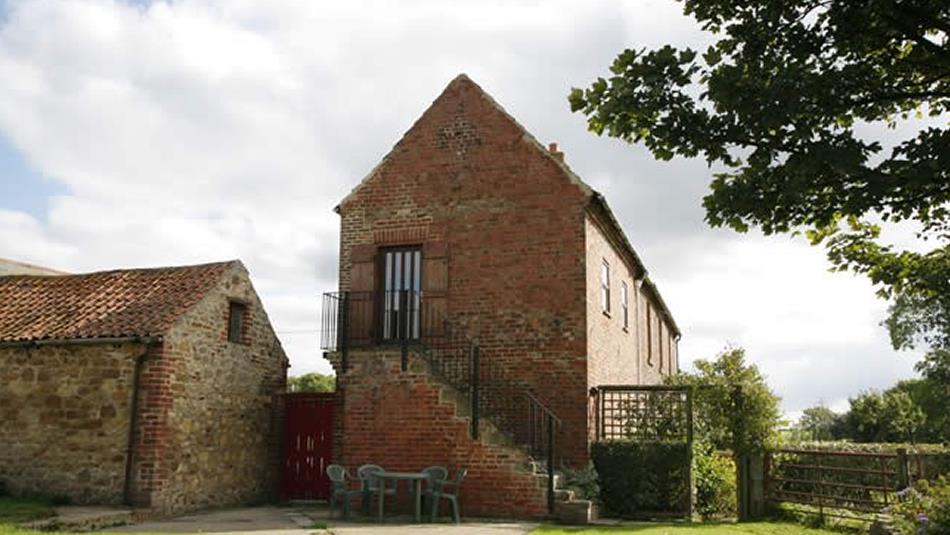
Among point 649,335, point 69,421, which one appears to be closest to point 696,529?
point 69,421

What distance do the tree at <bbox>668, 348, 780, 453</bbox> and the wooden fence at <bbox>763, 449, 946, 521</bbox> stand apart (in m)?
0.55

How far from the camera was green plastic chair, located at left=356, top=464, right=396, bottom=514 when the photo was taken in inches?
561

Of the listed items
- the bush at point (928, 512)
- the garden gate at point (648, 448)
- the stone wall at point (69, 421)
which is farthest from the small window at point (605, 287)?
the stone wall at point (69, 421)

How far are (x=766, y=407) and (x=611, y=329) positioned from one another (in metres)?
4.22

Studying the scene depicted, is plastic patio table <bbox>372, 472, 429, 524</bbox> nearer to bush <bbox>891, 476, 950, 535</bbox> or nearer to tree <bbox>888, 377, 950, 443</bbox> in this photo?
bush <bbox>891, 476, 950, 535</bbox>

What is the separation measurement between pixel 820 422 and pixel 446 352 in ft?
194

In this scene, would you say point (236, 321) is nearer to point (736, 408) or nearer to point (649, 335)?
point (736, 408)

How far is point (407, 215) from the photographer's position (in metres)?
17.9

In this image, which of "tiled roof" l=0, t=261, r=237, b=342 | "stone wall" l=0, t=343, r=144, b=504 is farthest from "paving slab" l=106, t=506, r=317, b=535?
"tiled roof" l=0, t=261, r=237, b=342

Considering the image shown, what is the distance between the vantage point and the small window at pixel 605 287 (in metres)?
18.2

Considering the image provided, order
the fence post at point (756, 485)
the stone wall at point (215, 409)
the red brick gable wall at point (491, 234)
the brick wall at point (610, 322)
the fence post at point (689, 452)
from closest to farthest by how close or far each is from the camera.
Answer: the stone wall at point (215, 409) → the fence post at point (689, 452) → the fence post at point (756, 485) → the red brick gable wall at point (491, 234) → the brick wall at point (610, 322)

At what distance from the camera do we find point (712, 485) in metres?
16.8

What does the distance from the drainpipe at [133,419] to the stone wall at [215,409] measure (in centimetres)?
18

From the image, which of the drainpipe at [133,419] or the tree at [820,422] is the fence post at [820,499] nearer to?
the drainpipe at [133,419]
